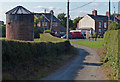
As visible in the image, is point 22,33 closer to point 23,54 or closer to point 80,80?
point 23,54

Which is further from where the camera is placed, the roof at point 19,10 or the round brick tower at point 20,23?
the roof at point 19,10

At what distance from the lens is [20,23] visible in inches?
990

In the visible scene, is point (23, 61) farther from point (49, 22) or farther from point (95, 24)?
point (95, 24)

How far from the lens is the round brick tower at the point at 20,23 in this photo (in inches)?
991

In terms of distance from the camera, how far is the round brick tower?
2517 centimetres

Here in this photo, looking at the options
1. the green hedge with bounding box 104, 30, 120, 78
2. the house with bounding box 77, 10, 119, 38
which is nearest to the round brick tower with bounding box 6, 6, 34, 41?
the green hedge with bounding box 104, 30, 120, 78

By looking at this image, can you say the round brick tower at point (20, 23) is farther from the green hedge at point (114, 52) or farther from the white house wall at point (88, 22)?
the white house wall at point (88, 22)

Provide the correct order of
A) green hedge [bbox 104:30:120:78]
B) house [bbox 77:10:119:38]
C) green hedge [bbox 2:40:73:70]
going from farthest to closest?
house [bbox 77:10:119:38] → green hedge [bbox 104:30:120:78] → green hedge [bbox 2:40:73:70]

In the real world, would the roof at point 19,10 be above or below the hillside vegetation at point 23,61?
Answer: above

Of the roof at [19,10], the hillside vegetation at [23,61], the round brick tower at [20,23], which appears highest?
the roof at [19,10]

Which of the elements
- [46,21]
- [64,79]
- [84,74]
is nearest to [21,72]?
[64,79]

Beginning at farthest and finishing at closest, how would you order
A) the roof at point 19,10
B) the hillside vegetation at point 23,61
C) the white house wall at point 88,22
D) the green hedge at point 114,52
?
the white house wall at point 88,22, the roof at point 19,10, the green hedge at point 114,52, the hillside vegetation at point 23,61

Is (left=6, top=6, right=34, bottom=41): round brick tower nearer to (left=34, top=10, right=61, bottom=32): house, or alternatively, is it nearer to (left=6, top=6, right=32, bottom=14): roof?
(left=6, top=6, right=32, bottom=14): roof

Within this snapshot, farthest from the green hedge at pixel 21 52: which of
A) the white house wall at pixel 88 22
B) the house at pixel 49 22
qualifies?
the white house wall at pixel 88 22
